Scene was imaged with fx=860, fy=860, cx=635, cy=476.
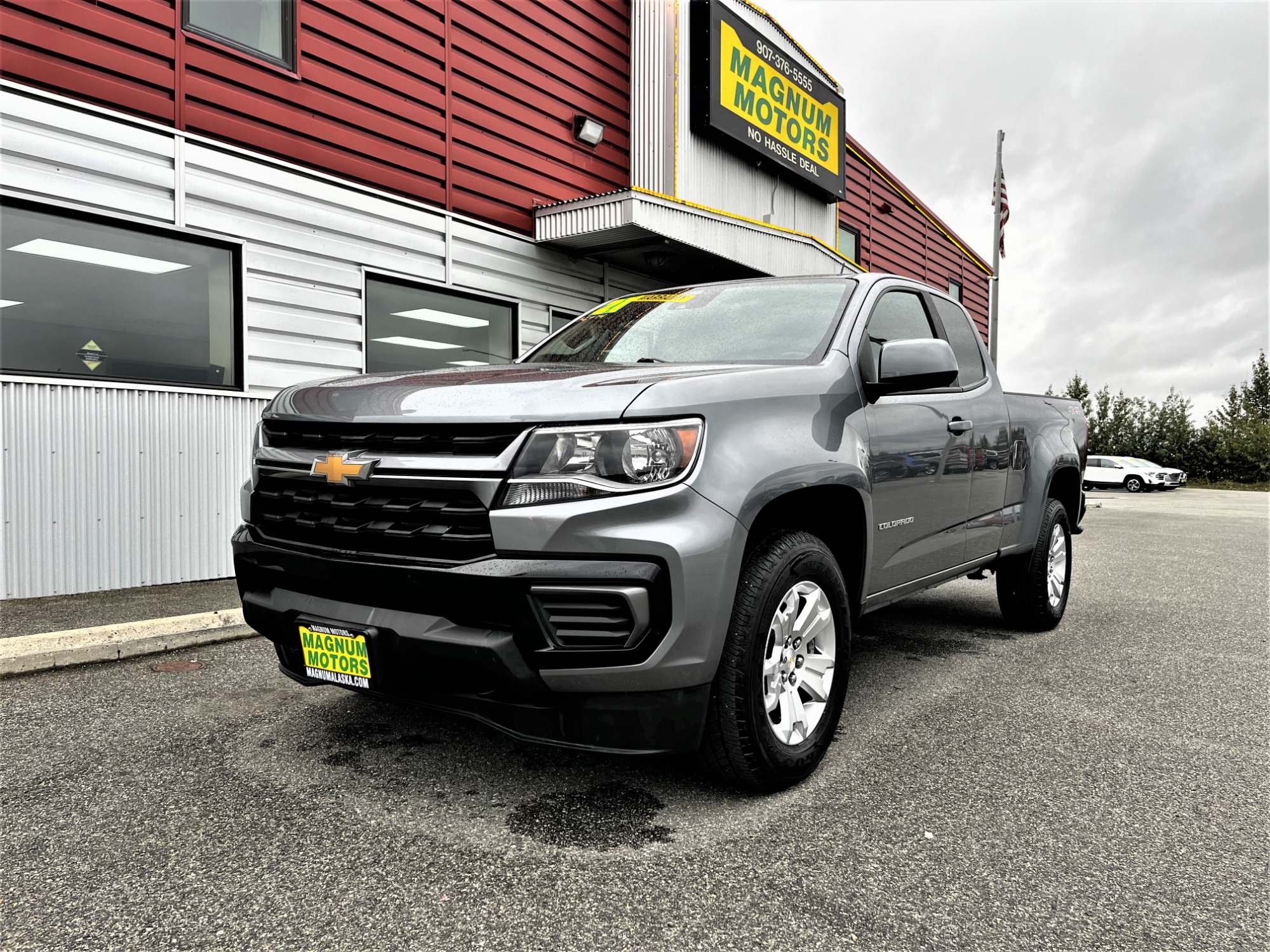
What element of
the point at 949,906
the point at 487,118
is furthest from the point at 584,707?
the point at 487,118

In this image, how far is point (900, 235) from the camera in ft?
68.5

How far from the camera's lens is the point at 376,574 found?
8.24ft

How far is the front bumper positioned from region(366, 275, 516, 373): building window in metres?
5.38

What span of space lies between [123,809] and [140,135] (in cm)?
534

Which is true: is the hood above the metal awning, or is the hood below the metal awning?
below

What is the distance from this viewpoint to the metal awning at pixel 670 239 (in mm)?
8961

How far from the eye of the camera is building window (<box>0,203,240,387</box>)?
226 inches

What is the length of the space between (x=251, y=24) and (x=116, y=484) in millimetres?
3864

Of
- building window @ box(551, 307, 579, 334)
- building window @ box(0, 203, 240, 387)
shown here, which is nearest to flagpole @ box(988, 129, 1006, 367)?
building window @ box(551, 307, 579, 334)

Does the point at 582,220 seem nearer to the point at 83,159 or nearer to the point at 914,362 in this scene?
the point at 83,159

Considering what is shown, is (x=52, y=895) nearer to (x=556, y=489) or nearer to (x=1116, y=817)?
(x=556, y=489)

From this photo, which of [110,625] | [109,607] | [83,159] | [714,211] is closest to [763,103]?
[714,211]

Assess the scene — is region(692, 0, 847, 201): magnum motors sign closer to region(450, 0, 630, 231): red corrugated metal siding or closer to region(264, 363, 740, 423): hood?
region(450, 0, 630, 231): red corrugated metal siding

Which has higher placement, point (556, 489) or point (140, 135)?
point (140, 135)
